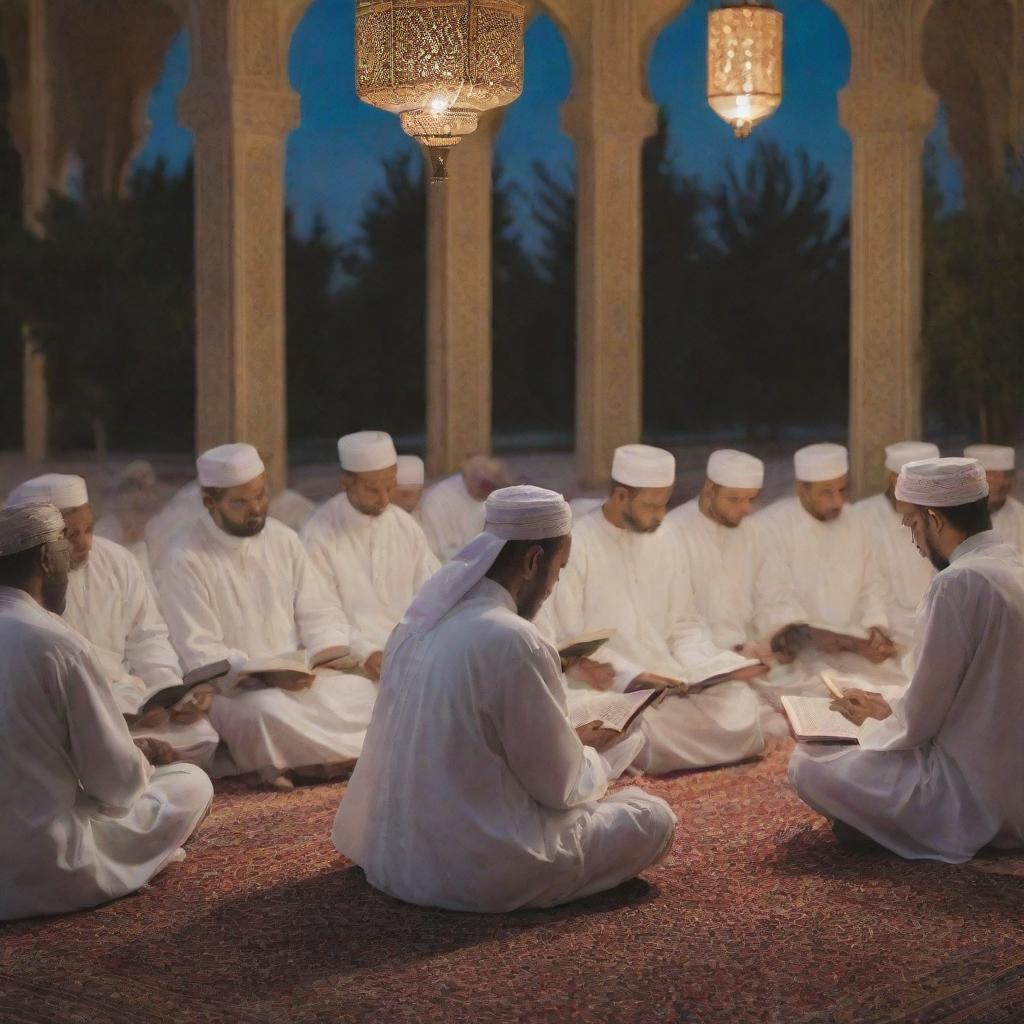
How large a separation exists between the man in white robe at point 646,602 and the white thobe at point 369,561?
723 mm

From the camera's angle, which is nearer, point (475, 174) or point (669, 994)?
point (669, 994)

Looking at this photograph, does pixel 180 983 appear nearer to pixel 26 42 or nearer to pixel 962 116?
pixel 26 42

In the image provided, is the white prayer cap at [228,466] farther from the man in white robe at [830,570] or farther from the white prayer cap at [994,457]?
the white prayer cap at [994,457]

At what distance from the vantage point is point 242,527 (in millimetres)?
7207

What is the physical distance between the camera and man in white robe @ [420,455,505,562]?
8.58 meters

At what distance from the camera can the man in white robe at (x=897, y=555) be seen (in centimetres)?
817

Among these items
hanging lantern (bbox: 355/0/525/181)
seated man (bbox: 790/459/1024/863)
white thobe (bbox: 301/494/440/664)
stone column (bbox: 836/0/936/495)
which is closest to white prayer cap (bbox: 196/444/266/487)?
white thobe (bbox: 301/494/440/664)

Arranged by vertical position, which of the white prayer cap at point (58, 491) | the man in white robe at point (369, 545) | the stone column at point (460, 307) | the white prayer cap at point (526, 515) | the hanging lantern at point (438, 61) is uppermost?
the hanging lantern at point (438, 61)

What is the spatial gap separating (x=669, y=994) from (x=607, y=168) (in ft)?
19.5

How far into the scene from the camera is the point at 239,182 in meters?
8.75

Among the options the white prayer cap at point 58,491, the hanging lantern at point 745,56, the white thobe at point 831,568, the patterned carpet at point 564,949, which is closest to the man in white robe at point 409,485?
the white thobe at point 831,568

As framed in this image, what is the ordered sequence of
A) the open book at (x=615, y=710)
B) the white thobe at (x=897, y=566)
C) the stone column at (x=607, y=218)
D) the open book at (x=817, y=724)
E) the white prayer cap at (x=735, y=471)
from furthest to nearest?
the stone column at (x=607, y=218) → the white thobe at (x=897, y=566) → the white prayer cap at (x=735, y=471) → the open book at (x=615, y=710) → the open book at (x=817, y=724)

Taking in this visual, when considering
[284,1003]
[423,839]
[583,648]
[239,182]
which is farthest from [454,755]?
[239,182]

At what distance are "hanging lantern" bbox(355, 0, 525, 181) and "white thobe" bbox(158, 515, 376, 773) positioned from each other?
6.59ft
